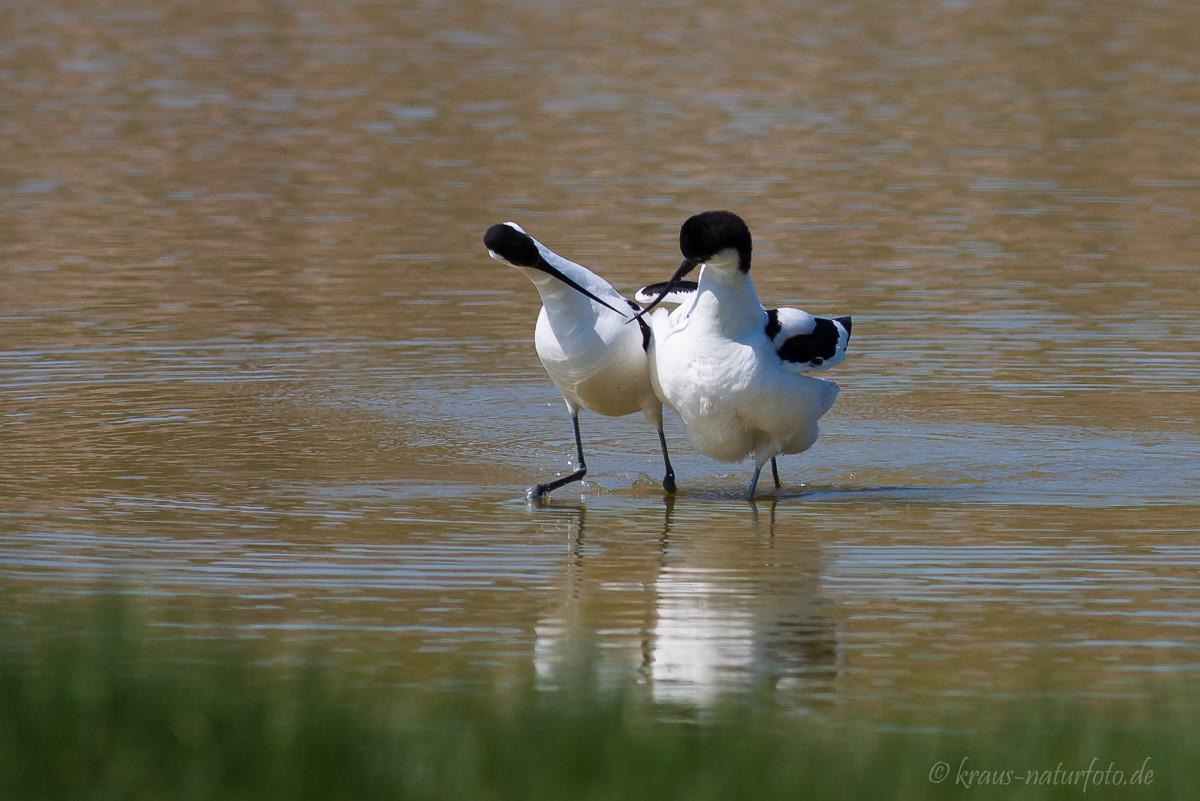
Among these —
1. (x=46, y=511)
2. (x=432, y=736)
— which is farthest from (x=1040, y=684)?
(x=46, y=511)

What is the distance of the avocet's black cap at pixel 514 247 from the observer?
9469 mm

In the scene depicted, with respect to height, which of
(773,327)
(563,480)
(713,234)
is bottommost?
(563,480)

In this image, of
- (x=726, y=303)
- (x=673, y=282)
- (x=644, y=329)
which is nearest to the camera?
(x=726, y=303)

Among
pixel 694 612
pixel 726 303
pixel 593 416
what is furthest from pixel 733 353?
Result: pixel 593 416

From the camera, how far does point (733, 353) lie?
945cm

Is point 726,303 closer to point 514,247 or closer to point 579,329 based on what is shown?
point 579,329

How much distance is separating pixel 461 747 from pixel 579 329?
185 inches

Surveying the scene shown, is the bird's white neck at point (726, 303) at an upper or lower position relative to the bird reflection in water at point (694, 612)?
upper

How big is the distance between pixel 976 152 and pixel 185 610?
17.4 meters

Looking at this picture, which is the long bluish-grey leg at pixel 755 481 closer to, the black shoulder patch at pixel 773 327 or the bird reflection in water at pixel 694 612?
the bird reflection in water at pixel 694 612

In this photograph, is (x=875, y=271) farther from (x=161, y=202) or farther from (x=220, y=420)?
(x=161, y=202)

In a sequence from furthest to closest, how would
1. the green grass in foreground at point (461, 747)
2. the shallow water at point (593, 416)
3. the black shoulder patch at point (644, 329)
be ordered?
1. the black shoulder patch at point (644, 329)
2. the shallow water at point (593, 416)
3. the green grass in foreground at point (461, 747)

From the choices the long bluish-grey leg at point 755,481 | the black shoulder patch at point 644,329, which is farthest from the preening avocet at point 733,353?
the long bluish-grey leg at point 755,481

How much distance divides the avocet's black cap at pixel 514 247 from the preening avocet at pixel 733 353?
72cm
